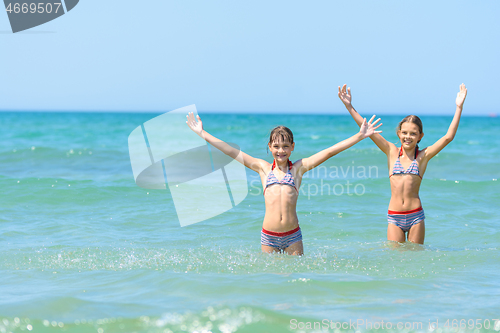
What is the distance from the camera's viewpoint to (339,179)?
12.5m

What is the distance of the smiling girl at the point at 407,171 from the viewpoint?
554cm

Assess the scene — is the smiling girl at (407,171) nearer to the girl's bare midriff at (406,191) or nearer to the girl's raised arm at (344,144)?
the girl's bare midriff at (406,191)

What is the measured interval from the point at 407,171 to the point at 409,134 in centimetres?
45

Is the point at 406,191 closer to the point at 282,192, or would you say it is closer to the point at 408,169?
the point at 408,169

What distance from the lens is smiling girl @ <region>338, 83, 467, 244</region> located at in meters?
5.54

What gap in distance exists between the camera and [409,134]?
5555 millimetres

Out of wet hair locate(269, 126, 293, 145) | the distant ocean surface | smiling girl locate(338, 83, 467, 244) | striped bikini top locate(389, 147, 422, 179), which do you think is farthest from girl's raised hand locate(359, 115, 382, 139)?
the distant ocean surface

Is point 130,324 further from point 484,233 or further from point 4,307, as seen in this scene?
point 484,233

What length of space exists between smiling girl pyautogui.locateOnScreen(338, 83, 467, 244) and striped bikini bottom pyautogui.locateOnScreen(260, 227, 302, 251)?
144 centimetres

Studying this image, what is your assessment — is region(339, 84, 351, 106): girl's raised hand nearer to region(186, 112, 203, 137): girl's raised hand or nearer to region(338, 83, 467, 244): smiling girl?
region(338, 83, 467, 244): smiling girl

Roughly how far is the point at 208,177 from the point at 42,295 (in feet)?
30.1

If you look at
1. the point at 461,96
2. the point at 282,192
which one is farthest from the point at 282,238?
the point at 461,96

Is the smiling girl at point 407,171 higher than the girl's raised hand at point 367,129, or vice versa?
the girl's raised hand at point 367,129

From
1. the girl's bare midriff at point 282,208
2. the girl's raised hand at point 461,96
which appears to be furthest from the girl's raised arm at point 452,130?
the girl's bare midriff at point 282,208
